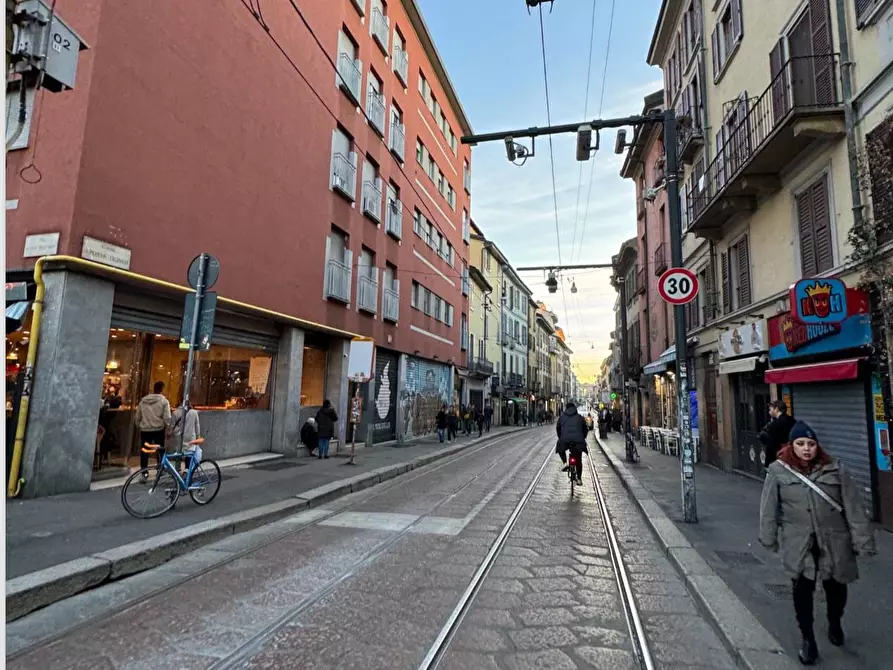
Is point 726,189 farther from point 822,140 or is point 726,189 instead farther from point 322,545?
point 322,545

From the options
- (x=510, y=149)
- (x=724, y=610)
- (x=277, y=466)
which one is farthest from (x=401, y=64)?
(x=724, y=610)

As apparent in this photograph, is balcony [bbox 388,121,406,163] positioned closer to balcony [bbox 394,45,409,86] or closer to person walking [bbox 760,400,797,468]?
balcony [bbox 394,45,409,86]

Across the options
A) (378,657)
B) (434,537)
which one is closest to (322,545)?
(434,537)

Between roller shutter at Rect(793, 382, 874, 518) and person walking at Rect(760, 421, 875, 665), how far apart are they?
4.53 metres

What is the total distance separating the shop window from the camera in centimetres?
1588

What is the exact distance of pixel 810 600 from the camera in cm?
371

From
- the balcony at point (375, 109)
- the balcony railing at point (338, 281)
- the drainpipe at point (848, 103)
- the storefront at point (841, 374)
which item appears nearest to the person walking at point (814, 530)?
the storefront at point (841, 374)

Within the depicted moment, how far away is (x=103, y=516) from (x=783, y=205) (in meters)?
12.8

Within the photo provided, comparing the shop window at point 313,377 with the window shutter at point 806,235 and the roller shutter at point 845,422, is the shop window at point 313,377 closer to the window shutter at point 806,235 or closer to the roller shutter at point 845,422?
the roller shutter at point 845,422

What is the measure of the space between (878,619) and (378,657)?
3927 mm

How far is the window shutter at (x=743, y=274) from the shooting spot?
12680mm

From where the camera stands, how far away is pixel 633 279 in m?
30.2

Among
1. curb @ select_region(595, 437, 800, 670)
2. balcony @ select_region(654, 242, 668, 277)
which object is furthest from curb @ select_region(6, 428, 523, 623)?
balcony @ select_region(654, 242, 668, 277)

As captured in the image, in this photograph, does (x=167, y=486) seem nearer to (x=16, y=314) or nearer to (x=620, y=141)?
(x=16, y=314)
